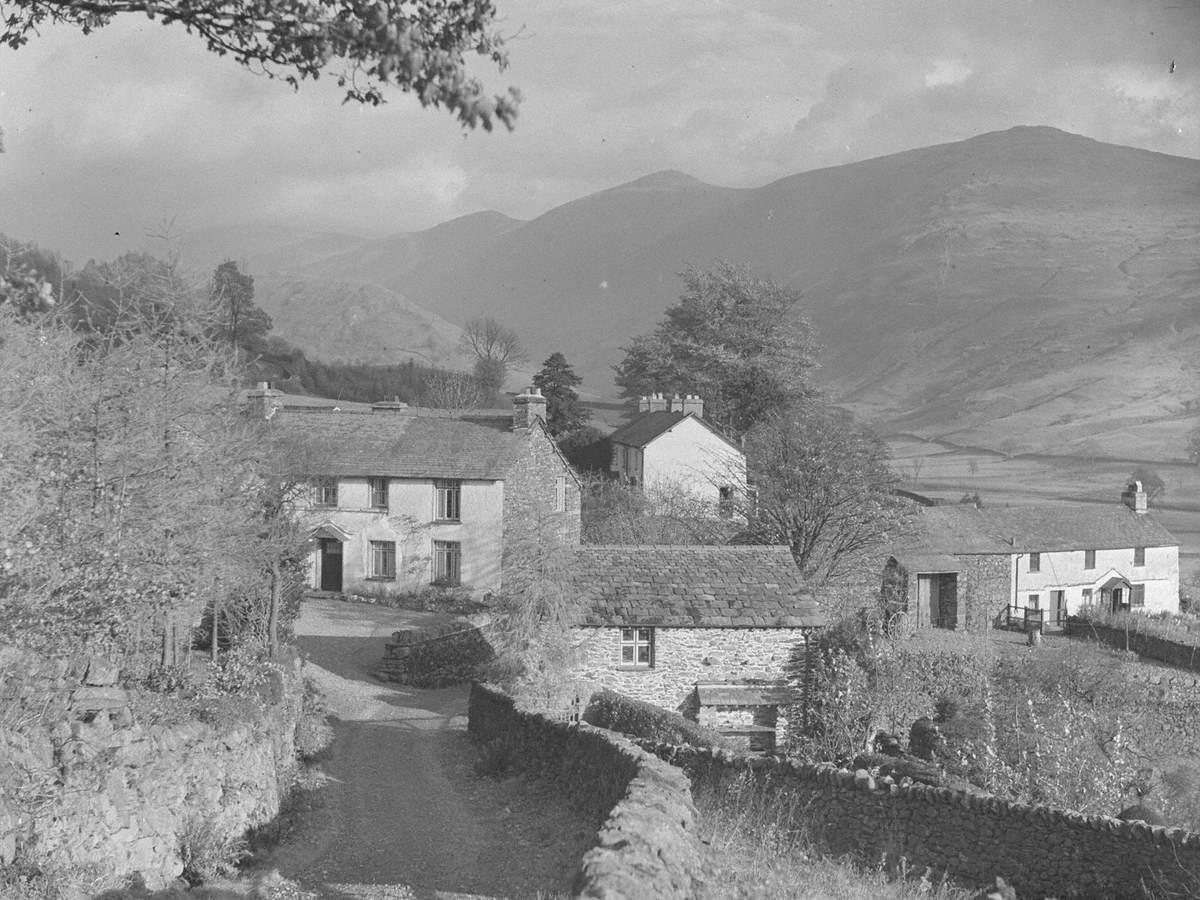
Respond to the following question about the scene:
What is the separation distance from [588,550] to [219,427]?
1177 cm

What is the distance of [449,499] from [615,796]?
99.1 feet

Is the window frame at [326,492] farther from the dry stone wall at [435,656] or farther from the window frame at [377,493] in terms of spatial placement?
the dry stone wall at [435,656]

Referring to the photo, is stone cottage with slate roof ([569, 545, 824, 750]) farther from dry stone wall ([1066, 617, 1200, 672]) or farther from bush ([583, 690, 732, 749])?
dry stone wall ([1066, 617, 1200, 672])

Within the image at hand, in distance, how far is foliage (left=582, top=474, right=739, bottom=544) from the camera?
44688 mm

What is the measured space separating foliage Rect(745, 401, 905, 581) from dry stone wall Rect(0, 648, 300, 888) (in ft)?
93.6

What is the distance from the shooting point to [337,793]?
722 inches

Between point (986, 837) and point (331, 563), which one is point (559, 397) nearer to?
point (331, 563)

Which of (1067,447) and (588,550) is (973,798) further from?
(1067,447)

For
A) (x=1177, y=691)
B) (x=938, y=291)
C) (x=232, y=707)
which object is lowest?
(x=1177, y=691)

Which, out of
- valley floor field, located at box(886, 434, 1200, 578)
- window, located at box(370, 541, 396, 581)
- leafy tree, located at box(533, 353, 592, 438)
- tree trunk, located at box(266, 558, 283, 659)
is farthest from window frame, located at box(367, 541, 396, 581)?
valley floor field, located at box(886, 434, 1200, 578)

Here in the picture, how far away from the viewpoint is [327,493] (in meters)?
43.2

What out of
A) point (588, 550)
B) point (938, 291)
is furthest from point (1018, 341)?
point (588, 550)

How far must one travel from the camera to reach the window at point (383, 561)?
43281 millimetres

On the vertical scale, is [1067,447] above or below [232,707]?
above
